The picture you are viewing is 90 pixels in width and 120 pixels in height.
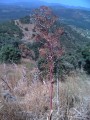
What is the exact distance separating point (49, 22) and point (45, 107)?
75.3 inches

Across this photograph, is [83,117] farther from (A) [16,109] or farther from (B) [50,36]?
(B) [50,36]

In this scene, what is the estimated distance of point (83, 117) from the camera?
450 cm

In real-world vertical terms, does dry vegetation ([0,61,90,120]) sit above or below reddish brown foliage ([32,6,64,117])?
below

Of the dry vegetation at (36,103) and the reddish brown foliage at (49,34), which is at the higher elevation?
the reddish brown foliage at (49,34)

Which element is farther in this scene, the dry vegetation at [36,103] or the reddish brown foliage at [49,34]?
the dry vegetation at [36,103]

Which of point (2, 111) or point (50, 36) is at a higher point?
point (50, 36)

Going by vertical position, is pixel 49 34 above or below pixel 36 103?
above

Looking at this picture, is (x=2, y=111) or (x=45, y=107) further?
(x=45, y=107)

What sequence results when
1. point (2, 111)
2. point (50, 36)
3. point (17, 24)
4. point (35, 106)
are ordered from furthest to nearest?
point (17, 24), point (35, 106), point (2, 111), point (50, 36)

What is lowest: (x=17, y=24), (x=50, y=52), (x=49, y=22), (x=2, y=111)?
(x=17, y=24)

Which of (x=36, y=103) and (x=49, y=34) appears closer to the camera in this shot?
(x=49, y=34)

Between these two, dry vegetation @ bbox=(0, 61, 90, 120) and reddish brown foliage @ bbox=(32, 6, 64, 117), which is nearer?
reddish brown foliage @ bbox=(32, 6, 64, 117)

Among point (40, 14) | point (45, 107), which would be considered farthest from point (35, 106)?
point (40, 14)

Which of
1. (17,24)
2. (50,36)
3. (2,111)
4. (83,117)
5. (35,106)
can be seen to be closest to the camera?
(50,36)
